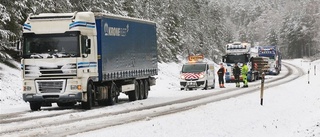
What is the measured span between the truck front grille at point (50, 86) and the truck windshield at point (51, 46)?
95 centimetres

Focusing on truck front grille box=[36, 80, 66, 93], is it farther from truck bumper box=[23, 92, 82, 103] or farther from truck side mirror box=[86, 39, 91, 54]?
truck side mirror box=[86, 39, 91, 54]

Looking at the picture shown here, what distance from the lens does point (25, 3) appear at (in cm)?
3098

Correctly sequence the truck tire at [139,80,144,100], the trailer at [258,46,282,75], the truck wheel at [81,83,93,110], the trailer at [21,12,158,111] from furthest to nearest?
the trailer at [258,46,282,75], the truck tire at [139,80,144,100], the truck wheel at [81,83,93,110], the trailer at [21,12,158,111]

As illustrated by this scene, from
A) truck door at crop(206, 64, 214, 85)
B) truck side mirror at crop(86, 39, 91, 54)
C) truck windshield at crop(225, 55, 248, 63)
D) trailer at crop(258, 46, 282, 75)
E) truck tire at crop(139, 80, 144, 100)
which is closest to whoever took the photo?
truck side mirror at crop(86, 39, 91, 54)

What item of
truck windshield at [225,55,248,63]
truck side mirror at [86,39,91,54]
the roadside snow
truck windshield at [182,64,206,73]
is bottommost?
the roadside snow

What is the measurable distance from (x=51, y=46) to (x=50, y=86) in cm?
146

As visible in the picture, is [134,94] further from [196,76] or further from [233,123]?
[196,76]

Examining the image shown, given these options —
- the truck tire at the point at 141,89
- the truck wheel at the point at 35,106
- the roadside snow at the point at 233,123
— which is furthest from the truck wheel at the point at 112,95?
the roadside snow at the point at 233,123

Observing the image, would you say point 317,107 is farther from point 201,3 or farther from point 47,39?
point 201,3

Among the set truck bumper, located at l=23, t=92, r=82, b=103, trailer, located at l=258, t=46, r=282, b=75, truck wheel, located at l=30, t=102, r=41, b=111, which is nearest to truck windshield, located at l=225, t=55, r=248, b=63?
trailer, located at l=258, t=46, r=282, b=75

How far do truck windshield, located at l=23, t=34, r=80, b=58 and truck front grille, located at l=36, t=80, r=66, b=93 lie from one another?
0.95 metres

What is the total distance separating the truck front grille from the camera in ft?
68.1

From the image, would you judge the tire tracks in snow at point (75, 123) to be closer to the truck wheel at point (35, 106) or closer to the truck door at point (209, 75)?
the truck wheel at point (35, 106)

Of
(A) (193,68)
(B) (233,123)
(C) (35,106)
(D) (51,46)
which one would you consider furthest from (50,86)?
(A) (193,68)
